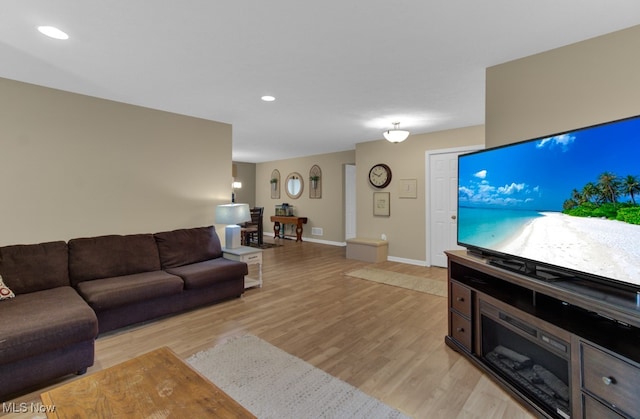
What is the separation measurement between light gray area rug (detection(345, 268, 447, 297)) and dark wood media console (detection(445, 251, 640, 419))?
1518mm

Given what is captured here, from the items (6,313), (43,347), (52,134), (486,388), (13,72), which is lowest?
(486,388)

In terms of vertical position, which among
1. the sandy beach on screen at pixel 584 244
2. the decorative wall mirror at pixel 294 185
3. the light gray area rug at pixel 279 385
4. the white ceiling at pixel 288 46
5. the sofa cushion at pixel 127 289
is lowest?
the light gray area rug at pixel 279 385

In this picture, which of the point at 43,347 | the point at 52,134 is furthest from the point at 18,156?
the point at 43,347

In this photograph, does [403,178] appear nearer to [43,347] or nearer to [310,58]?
[310,58]

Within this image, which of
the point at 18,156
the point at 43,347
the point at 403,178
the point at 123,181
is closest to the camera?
the point at 43,347

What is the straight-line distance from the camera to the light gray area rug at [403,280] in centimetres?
395

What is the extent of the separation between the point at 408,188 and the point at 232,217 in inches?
129

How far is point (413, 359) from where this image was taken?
228 cm

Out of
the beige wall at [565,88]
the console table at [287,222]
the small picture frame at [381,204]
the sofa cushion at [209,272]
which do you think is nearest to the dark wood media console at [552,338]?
the beige wall at [565,88]

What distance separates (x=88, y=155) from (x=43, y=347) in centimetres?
221

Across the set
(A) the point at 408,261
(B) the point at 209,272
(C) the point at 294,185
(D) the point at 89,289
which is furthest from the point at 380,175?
(D) the point at 89,289

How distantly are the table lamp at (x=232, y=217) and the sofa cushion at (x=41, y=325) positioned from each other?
1.85 m

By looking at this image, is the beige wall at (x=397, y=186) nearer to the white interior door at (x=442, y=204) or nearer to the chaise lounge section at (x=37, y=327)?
the white interior door at (x=442, y=204)

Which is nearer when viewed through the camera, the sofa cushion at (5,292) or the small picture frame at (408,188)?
the sofa cushion at (5,292)
